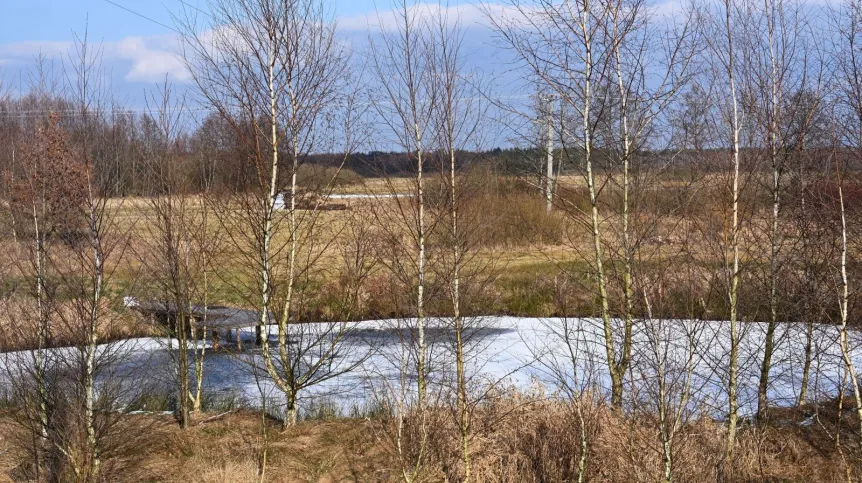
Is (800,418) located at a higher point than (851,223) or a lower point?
lower

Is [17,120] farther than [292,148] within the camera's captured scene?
Yes

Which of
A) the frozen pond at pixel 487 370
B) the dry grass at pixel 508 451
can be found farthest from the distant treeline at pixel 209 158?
the dry grass at pixel 508 451

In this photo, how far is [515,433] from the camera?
24.9ft

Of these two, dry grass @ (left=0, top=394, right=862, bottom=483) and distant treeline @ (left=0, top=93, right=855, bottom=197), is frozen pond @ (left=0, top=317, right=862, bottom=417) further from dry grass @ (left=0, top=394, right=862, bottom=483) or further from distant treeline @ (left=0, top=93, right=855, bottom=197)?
distant treeline @ (left=0, top=93, right=855, bottom=197)

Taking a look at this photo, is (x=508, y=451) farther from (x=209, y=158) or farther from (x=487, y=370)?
(x=209, y=158)

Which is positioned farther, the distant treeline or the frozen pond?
the frozen pond

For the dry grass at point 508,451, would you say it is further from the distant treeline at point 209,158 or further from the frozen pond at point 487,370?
the distant treeline at point 209,158

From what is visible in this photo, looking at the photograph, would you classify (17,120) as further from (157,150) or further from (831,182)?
(831,182)

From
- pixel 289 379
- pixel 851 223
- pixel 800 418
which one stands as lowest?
pixel 800 418

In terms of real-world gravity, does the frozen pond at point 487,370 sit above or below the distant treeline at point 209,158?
below

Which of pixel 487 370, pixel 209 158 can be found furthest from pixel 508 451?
pixel 209 158

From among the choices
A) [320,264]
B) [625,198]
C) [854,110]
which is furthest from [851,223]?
[320,264]

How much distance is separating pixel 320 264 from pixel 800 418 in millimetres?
11277

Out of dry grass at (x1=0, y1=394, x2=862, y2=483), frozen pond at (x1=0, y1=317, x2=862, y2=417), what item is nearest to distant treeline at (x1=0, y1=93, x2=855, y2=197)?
frozen pond at (x1=0, y1=317, x2=862, y2=417)
